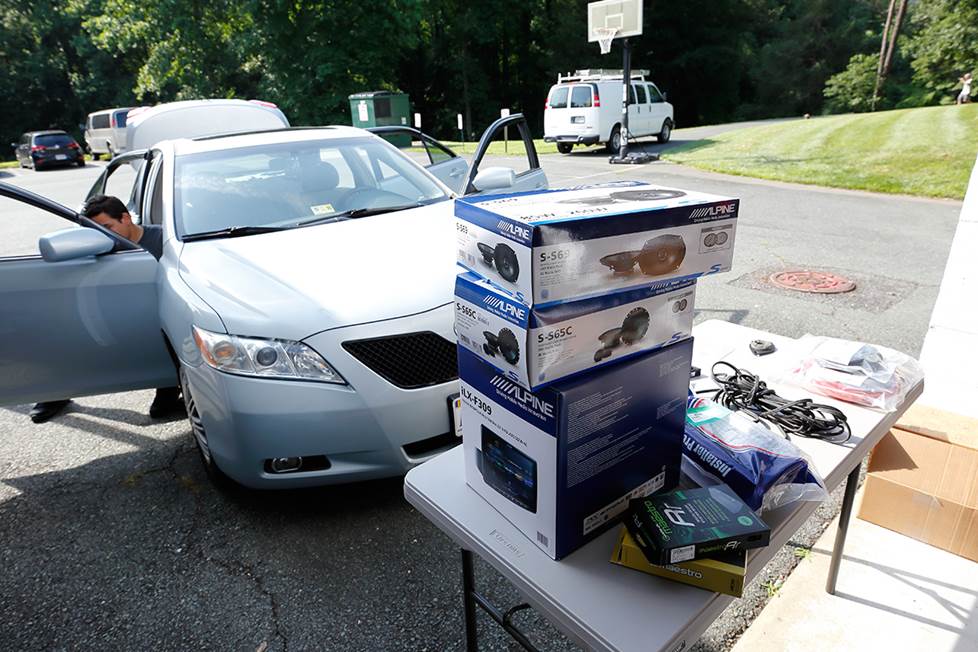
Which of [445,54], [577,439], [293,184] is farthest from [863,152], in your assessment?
[445,54]

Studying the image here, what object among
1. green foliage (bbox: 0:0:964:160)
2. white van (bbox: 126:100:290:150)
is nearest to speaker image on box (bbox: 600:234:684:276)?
white van (bbox: 126:100:290:150)

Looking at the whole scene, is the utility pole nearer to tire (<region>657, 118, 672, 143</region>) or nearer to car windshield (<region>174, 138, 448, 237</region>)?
tire (<region>657, 118, 672, 143</region>)

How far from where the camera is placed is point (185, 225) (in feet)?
11.0

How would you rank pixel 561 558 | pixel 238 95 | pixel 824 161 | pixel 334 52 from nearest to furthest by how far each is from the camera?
pixel 561 558, pixel 824 161, pixel 334 52, pixel 238 95

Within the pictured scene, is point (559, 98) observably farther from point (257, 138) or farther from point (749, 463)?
point (749, 463)

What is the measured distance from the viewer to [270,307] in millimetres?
2588

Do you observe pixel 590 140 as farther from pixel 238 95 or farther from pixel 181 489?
pixel 238 95

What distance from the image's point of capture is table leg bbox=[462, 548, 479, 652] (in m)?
1.75

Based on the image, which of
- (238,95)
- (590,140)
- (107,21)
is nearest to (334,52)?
(238,95)

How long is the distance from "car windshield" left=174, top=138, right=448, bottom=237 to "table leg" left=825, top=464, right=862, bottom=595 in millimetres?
2693

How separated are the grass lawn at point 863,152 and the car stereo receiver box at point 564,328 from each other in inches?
407

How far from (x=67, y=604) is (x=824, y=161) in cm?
1416

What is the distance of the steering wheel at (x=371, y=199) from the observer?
12.2 feet

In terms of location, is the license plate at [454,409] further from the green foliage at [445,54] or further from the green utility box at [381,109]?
the green foliage at [445,54]
